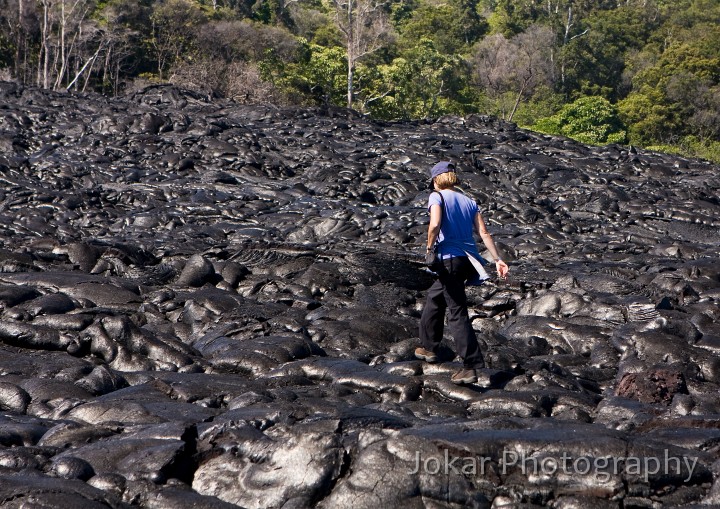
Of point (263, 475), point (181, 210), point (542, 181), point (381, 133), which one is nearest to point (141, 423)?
point (263, 475)

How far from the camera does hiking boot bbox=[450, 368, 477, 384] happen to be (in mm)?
7797

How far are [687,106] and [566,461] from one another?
4855 cm

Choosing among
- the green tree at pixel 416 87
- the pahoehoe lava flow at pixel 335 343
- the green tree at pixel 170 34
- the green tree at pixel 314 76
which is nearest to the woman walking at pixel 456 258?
the pahoehoe lava flow at pixel 335 343

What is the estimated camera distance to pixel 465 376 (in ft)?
25.6

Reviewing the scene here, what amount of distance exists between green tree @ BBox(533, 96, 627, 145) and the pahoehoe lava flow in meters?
22.2

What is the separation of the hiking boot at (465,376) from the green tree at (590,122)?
4089 cm

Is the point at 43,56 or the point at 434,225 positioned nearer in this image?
the point at 434,225

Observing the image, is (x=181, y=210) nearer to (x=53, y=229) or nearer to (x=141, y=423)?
(x=53, y=229)

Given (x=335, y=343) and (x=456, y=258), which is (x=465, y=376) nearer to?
(x=456, y=258)

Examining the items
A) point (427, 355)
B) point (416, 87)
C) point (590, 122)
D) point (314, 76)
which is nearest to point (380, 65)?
point (416, 87)

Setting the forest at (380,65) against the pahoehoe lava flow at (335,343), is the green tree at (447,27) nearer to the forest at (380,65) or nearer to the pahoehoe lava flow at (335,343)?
the forest at (380,65)

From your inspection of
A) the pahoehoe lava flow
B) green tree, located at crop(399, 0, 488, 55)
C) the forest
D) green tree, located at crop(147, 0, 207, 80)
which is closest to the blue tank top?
the pahoehoe lava flow

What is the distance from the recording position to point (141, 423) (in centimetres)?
672

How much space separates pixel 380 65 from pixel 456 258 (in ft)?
137
